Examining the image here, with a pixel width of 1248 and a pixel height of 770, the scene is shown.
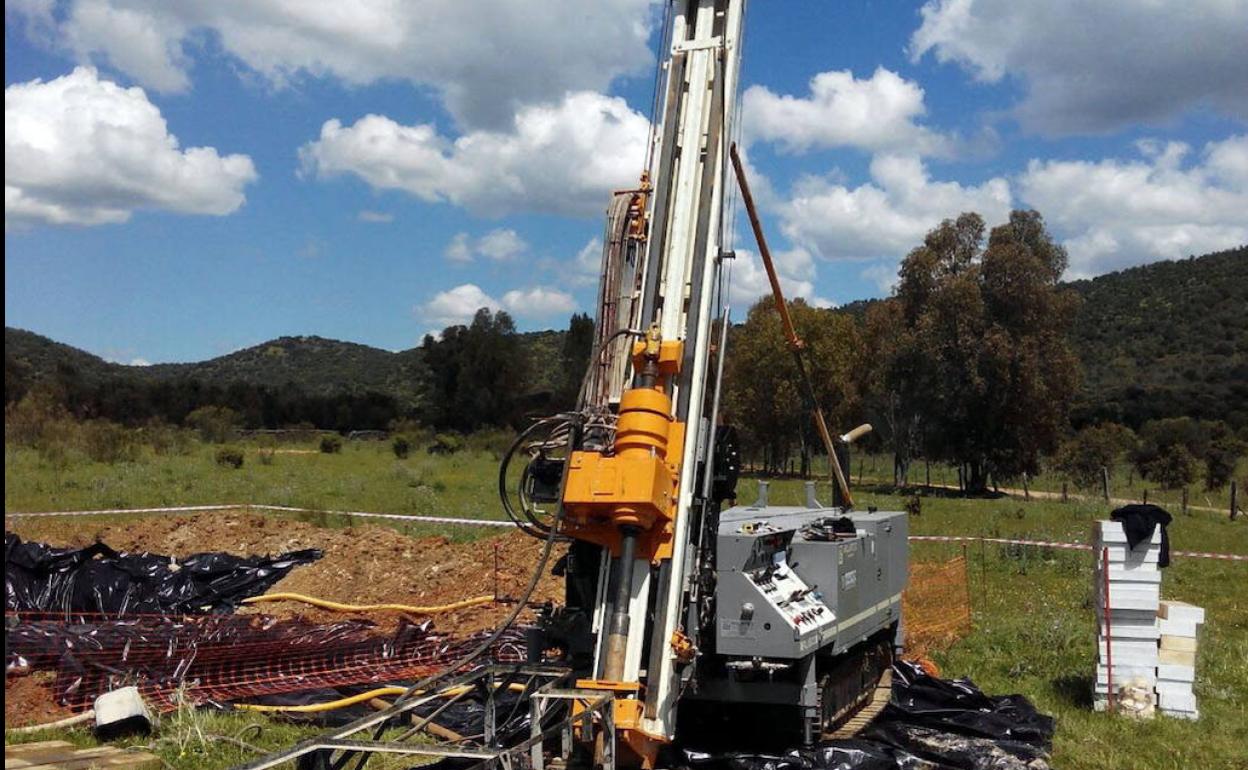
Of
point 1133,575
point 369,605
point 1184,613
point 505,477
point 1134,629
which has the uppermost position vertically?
point 505,477

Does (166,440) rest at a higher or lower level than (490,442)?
lower

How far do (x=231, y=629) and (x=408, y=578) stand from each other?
3702 mm

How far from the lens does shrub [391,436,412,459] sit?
42.6 metres

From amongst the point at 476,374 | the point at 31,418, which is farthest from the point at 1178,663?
the point at 476,374

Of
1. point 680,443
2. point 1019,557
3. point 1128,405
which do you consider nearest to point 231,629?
point 680,443

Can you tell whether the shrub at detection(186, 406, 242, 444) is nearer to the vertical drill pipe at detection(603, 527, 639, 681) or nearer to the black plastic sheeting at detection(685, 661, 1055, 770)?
the black plastic sheeting at detection(685, 661, 1055, 770)

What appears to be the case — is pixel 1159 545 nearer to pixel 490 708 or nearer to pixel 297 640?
pixel 490 708

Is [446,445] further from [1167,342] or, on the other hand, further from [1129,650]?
[1167,342]

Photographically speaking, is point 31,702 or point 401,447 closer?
point 31,702

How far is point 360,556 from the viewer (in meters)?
16.8

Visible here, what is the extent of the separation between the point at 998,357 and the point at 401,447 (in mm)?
20640

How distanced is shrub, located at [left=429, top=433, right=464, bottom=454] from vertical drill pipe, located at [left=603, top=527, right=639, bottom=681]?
38688 millimetres

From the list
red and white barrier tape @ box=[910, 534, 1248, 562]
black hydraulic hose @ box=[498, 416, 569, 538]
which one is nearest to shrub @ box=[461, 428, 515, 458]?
red and white barrier tape @ box=[910, 534, 1248, 562]

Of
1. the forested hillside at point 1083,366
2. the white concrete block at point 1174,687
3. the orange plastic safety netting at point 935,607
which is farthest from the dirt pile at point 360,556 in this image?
the forested hillside at point 1083,366
